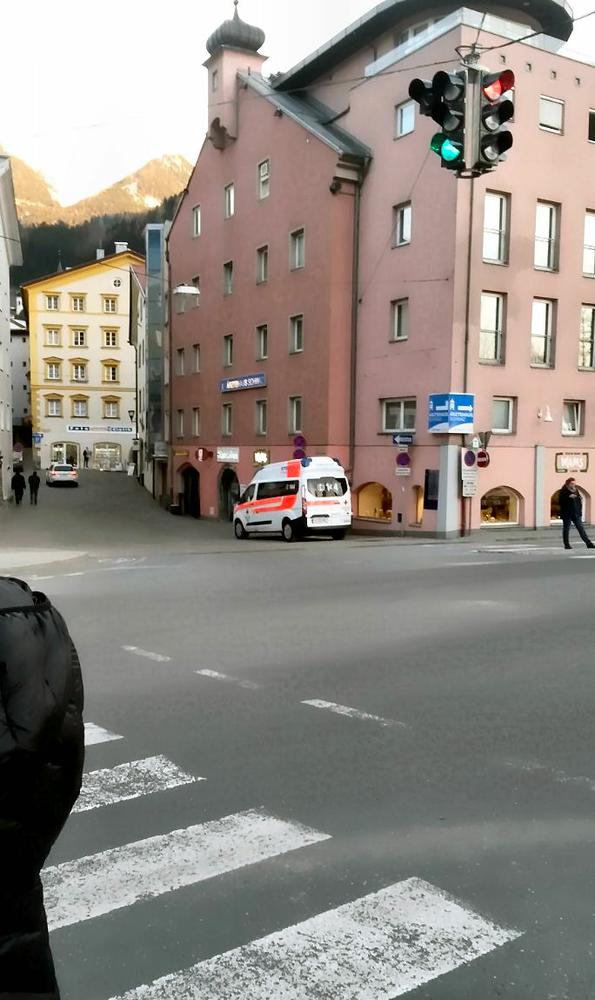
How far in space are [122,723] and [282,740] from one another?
47.9 inches

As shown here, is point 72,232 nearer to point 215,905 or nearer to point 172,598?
point 172,598

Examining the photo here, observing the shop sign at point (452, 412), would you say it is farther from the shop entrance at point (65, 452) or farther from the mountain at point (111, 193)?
the shop entrance at point (65, 452)

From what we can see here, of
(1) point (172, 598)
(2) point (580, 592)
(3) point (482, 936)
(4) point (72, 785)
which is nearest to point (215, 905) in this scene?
(3) point (482, 936)

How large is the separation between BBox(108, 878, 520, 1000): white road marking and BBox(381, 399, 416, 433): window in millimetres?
25053

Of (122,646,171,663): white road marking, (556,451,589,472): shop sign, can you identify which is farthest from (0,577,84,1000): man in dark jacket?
(556,451,589,472): shop sign

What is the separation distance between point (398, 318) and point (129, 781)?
1009 inches

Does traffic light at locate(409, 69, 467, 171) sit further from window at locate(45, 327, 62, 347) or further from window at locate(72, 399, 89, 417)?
window at locate(45, 327, 62, 347)

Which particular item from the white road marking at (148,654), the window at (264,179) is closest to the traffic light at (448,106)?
the white road marking at (148,654)

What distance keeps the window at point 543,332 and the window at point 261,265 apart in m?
11.9

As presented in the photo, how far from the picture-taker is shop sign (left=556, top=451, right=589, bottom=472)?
28516mm

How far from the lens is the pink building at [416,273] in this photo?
26.3m

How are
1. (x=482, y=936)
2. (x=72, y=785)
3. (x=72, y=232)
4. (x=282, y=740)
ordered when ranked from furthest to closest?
(x=72, y=232) → (x=282, y=740) → (x=482, y=936) → (x=72, y=785)

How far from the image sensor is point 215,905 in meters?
3.34

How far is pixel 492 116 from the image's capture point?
8.65m
